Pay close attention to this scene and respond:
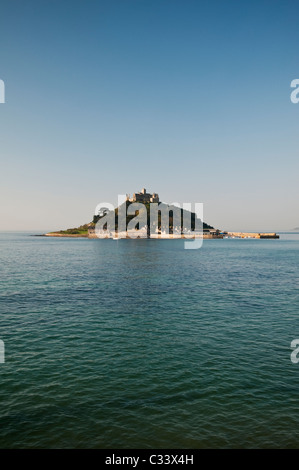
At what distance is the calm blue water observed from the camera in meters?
14.4

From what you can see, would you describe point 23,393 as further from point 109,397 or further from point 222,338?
point 222,338

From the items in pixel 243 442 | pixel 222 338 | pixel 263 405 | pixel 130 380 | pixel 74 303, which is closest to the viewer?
pixel 243 442

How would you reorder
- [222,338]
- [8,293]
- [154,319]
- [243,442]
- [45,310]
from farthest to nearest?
[8,293]
[45,310]
[154,319]
[222,338]
[243,442]

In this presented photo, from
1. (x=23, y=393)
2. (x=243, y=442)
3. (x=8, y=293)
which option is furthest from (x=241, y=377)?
(x=8, y=293)

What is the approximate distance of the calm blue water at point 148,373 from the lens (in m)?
14.4

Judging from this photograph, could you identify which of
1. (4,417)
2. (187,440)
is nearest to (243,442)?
(187,440)

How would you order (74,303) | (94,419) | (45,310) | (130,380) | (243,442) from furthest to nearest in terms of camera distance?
1. (74,303)
2. (45,310)
3. (130,380)
4. (94,419)
5. (243,442)

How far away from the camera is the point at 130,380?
19531 mm

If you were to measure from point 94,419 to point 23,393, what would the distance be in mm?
5355

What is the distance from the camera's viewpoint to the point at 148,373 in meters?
20.6

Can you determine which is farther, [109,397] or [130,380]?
[130,380]
